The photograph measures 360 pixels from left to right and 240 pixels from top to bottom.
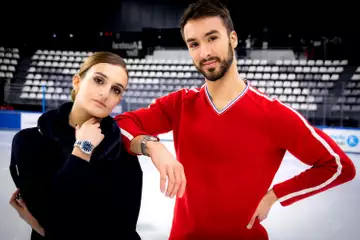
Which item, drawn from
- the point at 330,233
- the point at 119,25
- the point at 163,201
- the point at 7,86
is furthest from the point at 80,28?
the point at 330,233

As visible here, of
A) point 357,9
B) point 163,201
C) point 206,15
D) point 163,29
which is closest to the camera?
point 206,15

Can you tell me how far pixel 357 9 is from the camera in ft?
36.3

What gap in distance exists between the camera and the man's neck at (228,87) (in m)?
1.31

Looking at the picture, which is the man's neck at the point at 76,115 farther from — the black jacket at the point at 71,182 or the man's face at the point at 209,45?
the man's face at the point at 209,45

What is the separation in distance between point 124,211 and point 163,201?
8.94 feet

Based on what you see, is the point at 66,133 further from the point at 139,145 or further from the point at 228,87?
the point at 228,87

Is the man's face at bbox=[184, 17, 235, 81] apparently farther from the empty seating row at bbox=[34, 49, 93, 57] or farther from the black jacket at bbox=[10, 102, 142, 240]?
the empty seating row at bbox=[34, 49, 93, 57]

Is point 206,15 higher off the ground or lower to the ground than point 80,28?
lower

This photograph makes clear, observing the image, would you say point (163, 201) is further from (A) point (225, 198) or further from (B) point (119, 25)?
(B) point (119, 25)

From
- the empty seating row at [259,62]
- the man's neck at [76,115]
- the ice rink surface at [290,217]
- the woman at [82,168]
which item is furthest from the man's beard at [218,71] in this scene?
the empty seating row at [259,62]

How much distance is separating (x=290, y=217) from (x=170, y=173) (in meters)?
2.71

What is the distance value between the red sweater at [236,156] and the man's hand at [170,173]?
0.18 meters

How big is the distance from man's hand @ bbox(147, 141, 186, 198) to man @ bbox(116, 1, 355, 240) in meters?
0.06

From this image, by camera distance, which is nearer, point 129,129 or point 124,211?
point 124,211
